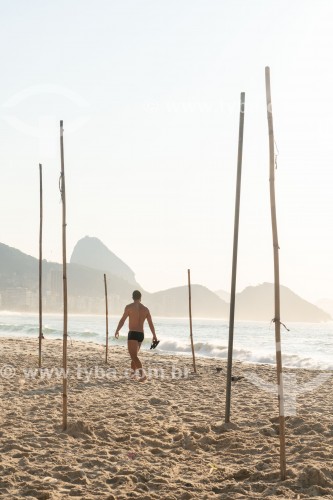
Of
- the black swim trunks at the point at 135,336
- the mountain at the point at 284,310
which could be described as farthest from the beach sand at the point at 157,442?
the mountain at the point at 284,310

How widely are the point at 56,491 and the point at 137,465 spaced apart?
1.04 metres

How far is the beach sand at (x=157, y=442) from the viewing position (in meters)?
4.91

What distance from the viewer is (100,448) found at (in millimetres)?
6117

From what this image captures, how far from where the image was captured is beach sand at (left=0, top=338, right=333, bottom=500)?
491 cm

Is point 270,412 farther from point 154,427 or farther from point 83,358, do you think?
point 83,358

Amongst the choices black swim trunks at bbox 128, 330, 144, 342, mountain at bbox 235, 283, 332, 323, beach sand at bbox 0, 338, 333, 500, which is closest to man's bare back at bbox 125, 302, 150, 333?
black swim trunks at bbox 128, 330, 144, 342

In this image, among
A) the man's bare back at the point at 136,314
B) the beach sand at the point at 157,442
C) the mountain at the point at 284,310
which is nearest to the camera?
the beach sand at the point at 157,442

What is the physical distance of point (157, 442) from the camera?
6.44m

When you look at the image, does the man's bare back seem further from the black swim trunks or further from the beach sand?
the beach sand

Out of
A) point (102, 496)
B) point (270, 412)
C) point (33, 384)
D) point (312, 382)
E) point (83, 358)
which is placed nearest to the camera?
point (102, 496)

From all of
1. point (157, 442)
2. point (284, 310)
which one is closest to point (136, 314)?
point (157, 442)

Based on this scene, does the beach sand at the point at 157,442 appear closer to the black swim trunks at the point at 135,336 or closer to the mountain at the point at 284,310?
the black swim trunks at the point at 135,336

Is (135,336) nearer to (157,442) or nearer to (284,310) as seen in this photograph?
(157,442)

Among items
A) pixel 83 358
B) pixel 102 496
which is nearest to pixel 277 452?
pixel 102 496
